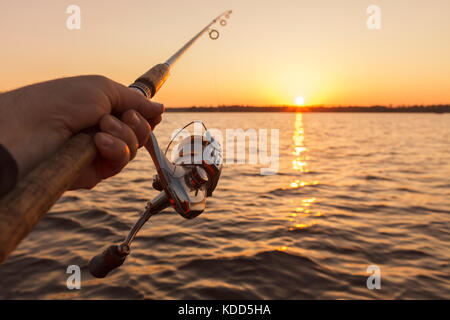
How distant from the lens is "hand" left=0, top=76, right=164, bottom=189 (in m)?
1.22

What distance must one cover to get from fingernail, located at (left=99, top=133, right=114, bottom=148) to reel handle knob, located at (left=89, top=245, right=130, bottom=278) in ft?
2.54

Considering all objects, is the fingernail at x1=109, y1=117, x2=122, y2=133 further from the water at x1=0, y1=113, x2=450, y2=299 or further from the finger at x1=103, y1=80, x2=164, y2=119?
the water at x1=0, y1=113, x2=450, y2=299

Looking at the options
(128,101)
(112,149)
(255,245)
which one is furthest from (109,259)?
(255,245)

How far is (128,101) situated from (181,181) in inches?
20.4

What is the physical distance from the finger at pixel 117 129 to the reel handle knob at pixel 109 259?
689 millimetres

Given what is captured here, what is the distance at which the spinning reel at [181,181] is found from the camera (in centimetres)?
180

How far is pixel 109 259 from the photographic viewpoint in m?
1.94

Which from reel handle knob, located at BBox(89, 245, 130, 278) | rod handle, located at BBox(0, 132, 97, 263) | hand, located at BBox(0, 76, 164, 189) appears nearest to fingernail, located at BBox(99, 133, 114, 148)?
hand, located at BBox(0, 76, 164, 189)

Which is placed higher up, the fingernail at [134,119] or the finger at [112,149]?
the fingernail at [134,119]

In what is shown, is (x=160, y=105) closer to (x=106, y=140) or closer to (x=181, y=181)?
(x=181, y=181)

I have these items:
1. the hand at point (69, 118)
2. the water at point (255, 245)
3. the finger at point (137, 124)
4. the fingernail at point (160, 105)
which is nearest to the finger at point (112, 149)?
the hand at point (69, 118)

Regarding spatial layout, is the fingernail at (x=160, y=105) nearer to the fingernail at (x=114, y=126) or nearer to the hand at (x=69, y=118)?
the hand at (x=69, y=118)

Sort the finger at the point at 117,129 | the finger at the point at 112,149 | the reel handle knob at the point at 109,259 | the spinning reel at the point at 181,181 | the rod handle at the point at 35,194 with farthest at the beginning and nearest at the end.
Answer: the reel handle knob at the point at 109,259 → the spinning reel at the point at 181,181 → the finger at the point at 117,129 → the finger at the point at 112,149 → the rod handle at the point at 35,194
